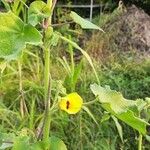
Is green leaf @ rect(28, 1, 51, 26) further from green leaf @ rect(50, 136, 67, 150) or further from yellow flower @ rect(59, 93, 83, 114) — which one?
green leaf @ rect(50, 136, 67, 150)

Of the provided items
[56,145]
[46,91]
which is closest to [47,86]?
[46,91]

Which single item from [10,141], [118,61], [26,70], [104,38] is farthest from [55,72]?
[10,141]

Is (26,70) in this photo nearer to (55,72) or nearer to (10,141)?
(55,72)

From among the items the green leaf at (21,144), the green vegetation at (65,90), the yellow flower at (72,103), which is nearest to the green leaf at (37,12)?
the green vegetation at (65,90)

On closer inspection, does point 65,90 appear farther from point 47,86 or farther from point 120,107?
point 120,107

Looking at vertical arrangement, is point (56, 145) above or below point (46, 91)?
below

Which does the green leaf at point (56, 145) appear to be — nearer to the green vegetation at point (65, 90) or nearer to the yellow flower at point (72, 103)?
the green vegetation at point (65, 90)

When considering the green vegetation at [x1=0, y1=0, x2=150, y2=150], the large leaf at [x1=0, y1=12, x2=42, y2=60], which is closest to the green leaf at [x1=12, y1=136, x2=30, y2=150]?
the green vegetation at [x1=0, y1=0, x2=150, y2=150]

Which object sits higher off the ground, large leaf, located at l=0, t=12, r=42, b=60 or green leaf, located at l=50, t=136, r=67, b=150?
large leaf, located at l=0, t=12, r=42, b=60
